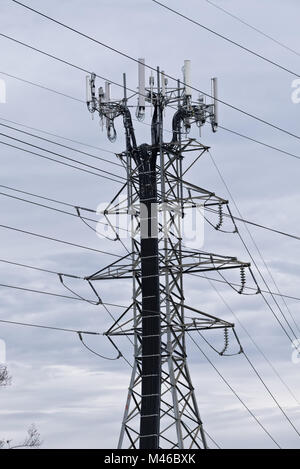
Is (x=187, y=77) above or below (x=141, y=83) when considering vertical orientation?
above

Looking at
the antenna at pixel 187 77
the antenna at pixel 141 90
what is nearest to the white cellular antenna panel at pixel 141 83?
the antenna at pixel 141 90

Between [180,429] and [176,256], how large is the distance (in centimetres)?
747

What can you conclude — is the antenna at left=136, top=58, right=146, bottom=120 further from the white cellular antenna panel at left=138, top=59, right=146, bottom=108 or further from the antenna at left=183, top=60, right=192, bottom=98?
the antenna at left=183, top=60, right=192, bottom=98

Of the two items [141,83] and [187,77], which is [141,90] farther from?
[187,77]

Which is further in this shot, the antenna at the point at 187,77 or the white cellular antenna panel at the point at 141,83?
the antenna at the point at 187,77

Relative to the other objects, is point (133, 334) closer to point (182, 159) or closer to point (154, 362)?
point (154, 362)

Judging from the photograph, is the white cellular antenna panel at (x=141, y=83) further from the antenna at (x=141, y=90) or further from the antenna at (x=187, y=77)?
the antenna at (x=187, y=77)

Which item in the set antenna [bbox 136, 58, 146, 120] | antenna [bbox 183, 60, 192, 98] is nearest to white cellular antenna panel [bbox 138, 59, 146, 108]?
antenna [bbox 136, 58, 146, 120]

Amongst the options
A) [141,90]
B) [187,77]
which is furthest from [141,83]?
[187,77]

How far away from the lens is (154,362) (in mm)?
57344

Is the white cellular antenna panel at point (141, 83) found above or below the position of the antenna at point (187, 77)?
below

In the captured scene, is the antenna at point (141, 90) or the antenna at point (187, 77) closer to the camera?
the antenna at point (141, 90)
